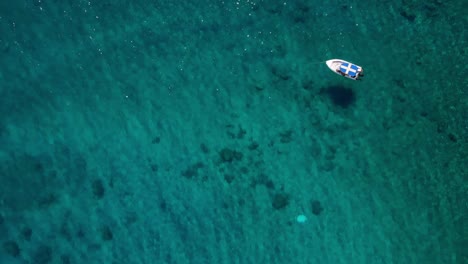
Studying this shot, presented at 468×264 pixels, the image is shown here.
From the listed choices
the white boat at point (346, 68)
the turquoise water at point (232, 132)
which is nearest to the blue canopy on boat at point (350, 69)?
the white boat at point (346, 68)

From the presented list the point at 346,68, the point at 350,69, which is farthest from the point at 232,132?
the point at 350,69

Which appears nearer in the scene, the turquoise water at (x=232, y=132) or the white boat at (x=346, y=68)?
the turquoise water at (x=232, y=132)

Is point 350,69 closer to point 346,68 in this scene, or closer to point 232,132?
point 346,68

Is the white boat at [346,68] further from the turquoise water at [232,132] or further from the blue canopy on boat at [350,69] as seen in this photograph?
the turquoise water at [232,132]

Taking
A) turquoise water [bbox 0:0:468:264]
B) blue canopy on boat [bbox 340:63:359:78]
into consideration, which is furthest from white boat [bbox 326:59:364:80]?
turquoise water [bbox 0:0:468:264]

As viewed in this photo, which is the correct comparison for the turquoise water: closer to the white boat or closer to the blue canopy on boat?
the white boat

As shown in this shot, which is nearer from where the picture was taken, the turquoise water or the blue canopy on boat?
the turquoise water
